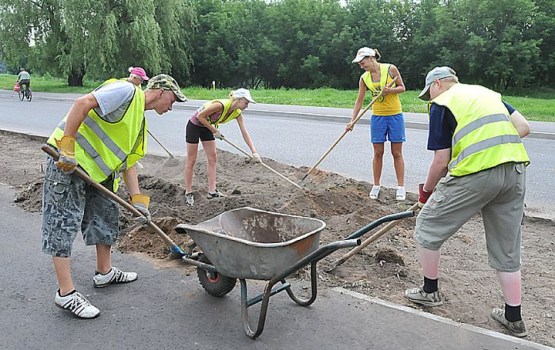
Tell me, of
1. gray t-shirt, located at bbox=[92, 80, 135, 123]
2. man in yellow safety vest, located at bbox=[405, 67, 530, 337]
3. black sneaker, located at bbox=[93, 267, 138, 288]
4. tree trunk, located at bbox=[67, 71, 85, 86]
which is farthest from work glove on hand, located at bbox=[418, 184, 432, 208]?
tree trunk, located at bbox=[67, 71, 85, 86]

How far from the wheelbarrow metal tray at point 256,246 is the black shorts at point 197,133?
2.62 meters

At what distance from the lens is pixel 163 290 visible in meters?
4.18

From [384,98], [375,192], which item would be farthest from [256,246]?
[384,98]

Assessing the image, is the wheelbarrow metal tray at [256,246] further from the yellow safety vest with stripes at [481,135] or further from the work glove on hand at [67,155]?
the yellow safety vest with stripes at [481,135]

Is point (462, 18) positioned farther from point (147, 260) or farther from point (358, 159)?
point (147, 260)

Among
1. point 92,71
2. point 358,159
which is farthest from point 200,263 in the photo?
point 92,71

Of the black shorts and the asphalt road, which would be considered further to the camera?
the asphalt road

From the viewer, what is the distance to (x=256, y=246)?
321 centimetres

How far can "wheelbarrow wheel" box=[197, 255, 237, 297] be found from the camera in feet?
12.9

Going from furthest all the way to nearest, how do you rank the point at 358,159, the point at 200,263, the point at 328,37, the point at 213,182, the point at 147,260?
1. the point at 328,37
2. the point at 358,159
3. the point at 213,182
4. the point at 147,260
5. the point at 200,263

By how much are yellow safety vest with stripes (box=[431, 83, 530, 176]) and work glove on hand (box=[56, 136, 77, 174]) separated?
2.36 m

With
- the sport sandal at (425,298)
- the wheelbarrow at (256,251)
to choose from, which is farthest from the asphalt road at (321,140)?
the wheelbarrow at (256,251)

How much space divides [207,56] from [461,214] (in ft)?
116

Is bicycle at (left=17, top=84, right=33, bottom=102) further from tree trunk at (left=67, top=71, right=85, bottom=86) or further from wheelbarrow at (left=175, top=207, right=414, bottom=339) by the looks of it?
wheelbarrow at (left=175, top=207, right=414, bottom=339)
